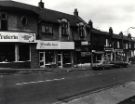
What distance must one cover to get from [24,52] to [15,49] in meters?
1.42

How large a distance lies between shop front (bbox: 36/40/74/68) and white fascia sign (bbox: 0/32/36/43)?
168 centimetres

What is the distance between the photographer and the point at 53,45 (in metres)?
30.9

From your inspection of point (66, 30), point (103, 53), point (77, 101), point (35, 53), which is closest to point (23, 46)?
point (35, 53)

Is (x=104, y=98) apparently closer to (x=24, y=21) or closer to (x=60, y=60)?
(x=24, y=21)

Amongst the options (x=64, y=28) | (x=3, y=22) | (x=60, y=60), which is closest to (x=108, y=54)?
(x=64, y=28)

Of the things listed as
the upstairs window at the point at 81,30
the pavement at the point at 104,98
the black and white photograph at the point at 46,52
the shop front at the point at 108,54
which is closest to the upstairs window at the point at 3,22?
the black and white photograph at the point at 46,52

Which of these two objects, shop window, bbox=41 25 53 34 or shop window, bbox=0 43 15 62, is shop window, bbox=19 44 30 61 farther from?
shop window, bbox=41 25 53 34

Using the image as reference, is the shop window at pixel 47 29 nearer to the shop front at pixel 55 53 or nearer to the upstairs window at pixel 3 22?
the shop front at pixel 55 53

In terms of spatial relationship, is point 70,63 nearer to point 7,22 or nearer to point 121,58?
point 7,22

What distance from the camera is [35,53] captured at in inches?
1110

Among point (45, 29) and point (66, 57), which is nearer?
point (45, 29)

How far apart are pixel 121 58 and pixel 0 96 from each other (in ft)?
157

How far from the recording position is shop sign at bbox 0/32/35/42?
24673mm

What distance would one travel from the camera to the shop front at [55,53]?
97.0 feet
